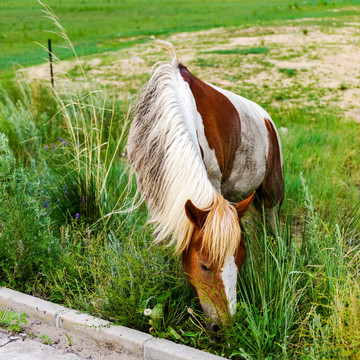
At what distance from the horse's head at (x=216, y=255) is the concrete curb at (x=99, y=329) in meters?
0.24

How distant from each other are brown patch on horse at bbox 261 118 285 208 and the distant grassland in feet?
22.1

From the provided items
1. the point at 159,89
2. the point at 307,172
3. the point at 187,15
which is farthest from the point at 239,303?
the point at 187,15

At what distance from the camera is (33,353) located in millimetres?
2955

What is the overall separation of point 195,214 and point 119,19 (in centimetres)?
2595

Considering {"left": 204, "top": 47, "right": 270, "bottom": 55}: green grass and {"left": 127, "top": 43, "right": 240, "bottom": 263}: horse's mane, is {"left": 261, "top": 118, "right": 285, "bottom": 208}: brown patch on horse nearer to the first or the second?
{"left": 127, "top": 43, "right": 240, "bottom": 263}: horse's mane

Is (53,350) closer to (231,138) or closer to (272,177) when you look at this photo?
(231,138)

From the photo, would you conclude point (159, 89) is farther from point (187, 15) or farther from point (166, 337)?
point (187, 15)

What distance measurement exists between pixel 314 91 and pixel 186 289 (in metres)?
7.49

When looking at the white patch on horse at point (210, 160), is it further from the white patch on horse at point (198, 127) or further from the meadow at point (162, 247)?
the meadow at point (162, 247)

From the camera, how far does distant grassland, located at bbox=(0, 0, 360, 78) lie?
16.0 metres

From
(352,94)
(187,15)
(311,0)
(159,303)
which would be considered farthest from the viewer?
(311,0)

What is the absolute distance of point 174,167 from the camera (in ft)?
9.55

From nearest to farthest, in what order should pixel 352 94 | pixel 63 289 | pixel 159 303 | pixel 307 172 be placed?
pixel 159 303
pixel 63 289
pixel 307 172
pixel 352 94

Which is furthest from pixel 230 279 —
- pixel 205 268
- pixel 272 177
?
pixel 272 177
